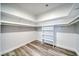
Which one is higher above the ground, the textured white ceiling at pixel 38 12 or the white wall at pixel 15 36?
the textured white ceiling at pixel 38 12

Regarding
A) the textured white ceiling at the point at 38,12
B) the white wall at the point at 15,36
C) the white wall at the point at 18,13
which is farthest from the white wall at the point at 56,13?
the white wall at the point at 15,36

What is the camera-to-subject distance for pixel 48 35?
1497 mm

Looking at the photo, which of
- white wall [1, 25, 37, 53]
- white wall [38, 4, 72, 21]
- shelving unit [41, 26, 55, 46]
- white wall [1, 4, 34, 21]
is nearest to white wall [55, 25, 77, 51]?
shelving unit [41, 26, 55, 46]

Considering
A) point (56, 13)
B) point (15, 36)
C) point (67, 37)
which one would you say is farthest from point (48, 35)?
point (15, 36)

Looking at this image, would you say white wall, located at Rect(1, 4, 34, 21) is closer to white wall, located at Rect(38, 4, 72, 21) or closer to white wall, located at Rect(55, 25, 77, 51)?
white wall, located at Rect(38, 4, 72, 21)

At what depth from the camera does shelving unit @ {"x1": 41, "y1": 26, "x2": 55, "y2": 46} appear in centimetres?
138

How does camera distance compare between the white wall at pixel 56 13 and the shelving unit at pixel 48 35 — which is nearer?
the white wall at pixel 56 13

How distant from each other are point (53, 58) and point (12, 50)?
0.80 m

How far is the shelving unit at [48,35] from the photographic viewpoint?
1.38 meters

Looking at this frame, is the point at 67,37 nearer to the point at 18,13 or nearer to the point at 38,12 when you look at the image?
the point at 38,12

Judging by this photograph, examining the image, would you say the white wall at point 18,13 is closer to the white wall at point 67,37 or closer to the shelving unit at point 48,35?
the shelving unit at point 48,35

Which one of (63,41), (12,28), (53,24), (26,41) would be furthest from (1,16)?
(63,41)

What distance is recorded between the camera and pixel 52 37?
4.70 ft

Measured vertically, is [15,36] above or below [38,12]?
below
